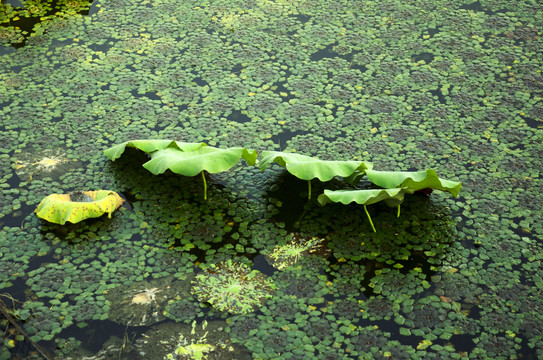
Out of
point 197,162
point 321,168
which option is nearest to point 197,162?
point 197,162

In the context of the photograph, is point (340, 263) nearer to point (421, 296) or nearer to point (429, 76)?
point (421, 296)

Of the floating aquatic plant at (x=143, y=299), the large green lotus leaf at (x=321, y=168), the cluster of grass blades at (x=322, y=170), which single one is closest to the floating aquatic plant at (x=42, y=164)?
the cluster of grass blades at (x=322, y=170)

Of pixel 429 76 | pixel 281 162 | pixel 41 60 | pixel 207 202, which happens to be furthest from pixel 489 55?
pixel 41 60

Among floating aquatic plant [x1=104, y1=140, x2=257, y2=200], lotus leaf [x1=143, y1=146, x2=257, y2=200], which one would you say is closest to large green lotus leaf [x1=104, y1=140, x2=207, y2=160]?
floating aquatic plant [x1=104, y1=140, x2=257, y2=200]

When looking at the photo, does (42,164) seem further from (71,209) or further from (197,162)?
(197,162)

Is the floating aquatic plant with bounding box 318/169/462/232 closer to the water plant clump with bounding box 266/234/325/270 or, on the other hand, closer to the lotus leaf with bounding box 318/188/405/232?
the lotus leaf with bounding box 318/188/405/232
